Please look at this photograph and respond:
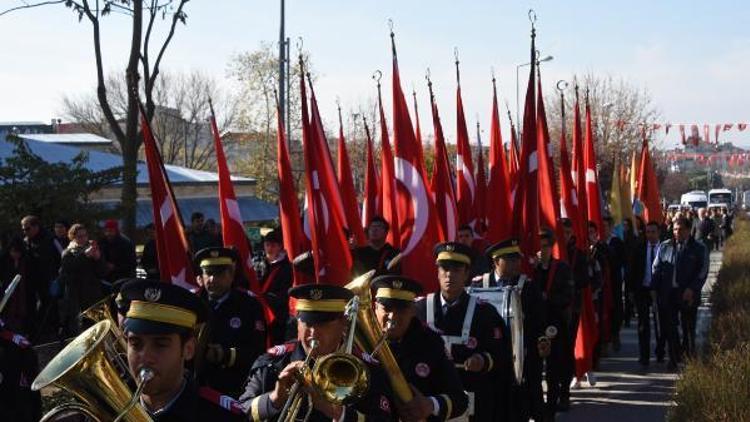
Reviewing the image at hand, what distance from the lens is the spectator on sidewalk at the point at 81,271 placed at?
1268cm

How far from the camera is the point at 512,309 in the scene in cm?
812

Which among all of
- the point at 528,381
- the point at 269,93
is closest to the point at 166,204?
the point at 528,381

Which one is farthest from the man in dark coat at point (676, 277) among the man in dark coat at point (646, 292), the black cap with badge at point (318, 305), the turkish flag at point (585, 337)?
the black cap with badge at point (318, 305)

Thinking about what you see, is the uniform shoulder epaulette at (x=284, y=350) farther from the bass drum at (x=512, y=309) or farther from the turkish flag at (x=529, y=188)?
the turkish flag at (x=529, y=188)

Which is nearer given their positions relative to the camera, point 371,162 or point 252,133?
point 371,162

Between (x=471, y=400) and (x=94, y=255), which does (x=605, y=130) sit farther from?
(x=471, y=400)

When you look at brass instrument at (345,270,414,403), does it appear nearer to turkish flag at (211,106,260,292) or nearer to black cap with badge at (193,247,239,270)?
black cap with badge at (193,247,239,270)

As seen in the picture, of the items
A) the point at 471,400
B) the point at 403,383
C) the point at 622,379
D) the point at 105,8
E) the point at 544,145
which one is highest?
the point at 105,8

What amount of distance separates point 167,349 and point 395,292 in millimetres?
2107

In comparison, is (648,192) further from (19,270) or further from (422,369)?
(422,369)

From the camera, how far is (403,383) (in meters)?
5.07

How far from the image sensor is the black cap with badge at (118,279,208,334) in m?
3.90

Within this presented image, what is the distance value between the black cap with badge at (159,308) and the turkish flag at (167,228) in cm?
503

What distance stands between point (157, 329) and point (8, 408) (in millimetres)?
2347
